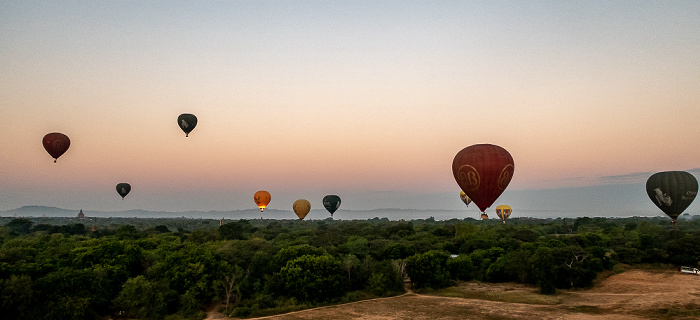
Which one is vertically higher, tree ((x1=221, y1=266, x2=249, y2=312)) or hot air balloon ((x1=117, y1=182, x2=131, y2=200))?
hot air balloon ((x1=117, y1=182, x2=131, y2=200))

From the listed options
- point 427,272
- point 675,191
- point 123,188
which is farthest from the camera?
point 123,188

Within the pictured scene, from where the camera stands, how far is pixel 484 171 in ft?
120

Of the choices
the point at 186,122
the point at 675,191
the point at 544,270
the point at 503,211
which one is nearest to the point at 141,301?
the point at 186,122

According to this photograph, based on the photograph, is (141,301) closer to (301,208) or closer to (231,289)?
(231,289)

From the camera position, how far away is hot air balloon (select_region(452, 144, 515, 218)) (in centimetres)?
3644

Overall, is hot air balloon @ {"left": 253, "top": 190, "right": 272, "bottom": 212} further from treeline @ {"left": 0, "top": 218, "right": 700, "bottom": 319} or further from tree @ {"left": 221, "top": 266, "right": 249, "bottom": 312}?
tree @ {"left": 221, "top": 266, "right": 249, "bottom": 312}

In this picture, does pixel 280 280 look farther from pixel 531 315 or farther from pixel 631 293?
pixel 631 293

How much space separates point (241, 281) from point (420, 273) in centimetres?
2017

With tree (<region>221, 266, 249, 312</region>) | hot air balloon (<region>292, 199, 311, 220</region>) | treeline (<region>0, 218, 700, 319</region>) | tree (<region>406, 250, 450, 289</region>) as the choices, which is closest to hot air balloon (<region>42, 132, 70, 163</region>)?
treeline (<region>0, 218, 700, 319</region>)

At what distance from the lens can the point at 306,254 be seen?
45.9m

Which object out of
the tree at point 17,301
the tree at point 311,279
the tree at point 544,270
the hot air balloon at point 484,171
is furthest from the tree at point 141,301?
the tree at point 544,270

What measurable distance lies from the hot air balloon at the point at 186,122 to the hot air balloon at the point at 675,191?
63.6 metres

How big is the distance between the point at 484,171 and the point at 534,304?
14.9 metres

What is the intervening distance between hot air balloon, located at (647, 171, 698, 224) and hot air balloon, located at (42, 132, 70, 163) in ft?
266
